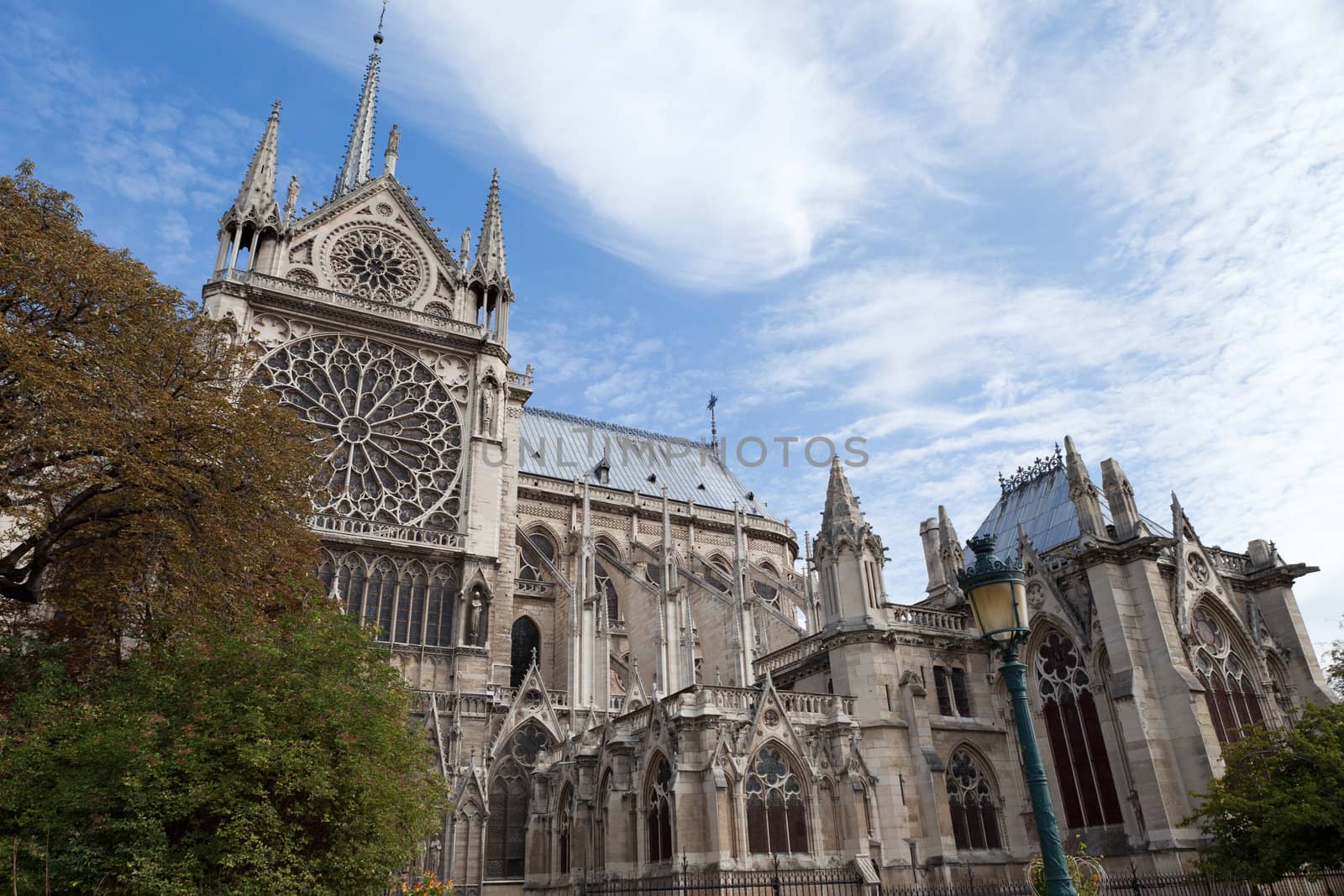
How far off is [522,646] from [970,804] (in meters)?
19.2

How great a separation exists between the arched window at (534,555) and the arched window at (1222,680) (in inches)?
896

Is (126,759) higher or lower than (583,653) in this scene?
lower

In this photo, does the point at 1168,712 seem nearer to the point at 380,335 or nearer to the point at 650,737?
the point at 650,737

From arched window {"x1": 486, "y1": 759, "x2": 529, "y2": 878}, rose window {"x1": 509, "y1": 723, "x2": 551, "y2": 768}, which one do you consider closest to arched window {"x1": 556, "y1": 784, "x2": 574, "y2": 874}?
arched window {"x1": 486, "y1": 759, "x2": 529, "y2": 878}

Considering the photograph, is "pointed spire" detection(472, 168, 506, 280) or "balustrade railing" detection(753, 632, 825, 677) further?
"pointed spire" detection(472, 168, 506, 280)

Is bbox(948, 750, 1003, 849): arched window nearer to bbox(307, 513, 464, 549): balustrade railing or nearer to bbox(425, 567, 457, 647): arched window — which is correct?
bbox(425, 567, 457, 647): arched window

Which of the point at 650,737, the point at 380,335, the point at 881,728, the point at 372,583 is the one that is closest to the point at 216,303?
the point at 380,335

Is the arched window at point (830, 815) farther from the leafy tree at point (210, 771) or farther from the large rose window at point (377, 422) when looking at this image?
the large rose window at point (377, 422)

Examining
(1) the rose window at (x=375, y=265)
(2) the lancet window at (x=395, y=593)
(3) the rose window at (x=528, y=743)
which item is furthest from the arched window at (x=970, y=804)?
(1) the rose window at (x=375, y=265)

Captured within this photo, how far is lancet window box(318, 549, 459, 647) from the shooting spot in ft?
91.6

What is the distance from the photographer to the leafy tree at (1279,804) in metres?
14.8

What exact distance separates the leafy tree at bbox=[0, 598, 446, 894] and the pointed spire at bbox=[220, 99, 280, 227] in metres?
20.8

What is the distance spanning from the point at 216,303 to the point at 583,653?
1699cm

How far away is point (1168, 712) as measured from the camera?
63.5ft
